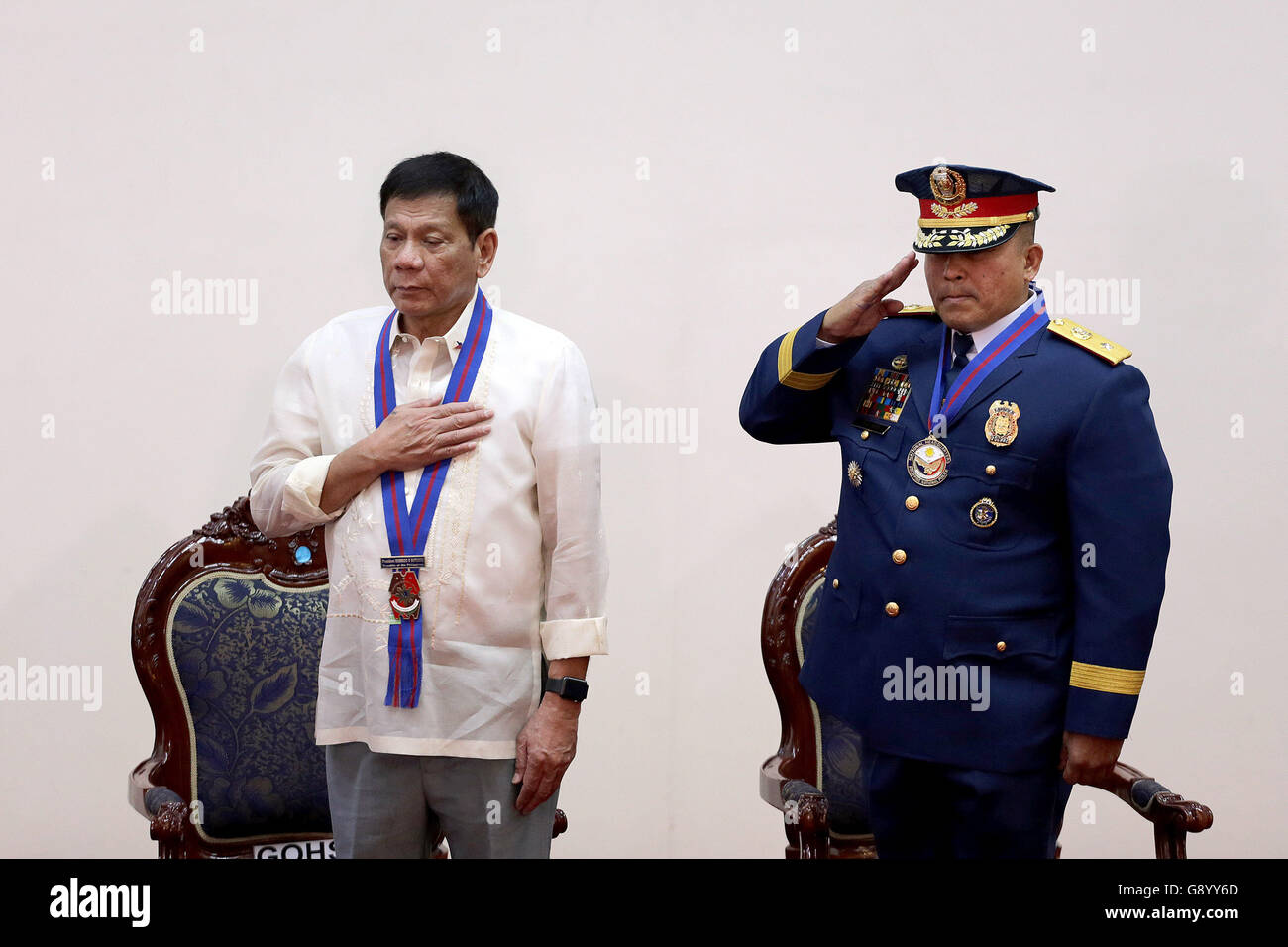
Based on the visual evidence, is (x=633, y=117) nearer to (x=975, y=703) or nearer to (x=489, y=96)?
(x=489, y=96)

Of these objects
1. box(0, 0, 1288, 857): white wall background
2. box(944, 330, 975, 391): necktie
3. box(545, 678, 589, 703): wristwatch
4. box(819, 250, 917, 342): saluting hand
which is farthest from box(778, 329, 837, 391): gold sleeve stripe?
box(0, 0, 1288, 857): white wall background

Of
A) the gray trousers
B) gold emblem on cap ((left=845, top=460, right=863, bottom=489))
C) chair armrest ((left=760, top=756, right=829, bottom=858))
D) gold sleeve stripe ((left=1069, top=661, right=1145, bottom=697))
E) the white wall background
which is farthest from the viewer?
the white wall background

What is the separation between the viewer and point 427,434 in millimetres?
2002

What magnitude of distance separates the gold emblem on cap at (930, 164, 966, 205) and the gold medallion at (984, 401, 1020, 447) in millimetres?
327

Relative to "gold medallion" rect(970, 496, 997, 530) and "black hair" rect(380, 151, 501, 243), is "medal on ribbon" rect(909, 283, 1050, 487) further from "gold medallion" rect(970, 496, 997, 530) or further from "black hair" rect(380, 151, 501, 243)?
"black hair" rect(380, 151, 501, 243)

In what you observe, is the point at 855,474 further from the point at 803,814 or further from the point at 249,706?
the point at 249,706

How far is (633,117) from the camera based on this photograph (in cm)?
337

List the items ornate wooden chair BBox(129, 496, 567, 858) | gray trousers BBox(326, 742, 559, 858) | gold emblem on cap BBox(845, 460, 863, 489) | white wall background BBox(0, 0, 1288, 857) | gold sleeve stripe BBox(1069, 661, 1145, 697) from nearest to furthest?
1. gold sleeve stripe BBox(1069, 661, 1145, 697)
2. gray trousers BBox(326, 742, 559, 858)
3. gold emblem on cap BBox(845, 460, 863, 489)
4. ornate wooden chair BBox(129, 496, 567, 858)
5. white wall background BBox(0, 0, 1288, 857)

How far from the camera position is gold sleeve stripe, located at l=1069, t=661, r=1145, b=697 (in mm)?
1905

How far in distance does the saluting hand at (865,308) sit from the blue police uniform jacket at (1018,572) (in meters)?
0.13

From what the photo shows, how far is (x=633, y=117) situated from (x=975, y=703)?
1965 mm

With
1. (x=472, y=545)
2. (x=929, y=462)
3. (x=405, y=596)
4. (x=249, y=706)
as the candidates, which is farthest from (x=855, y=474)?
(x=249, y=706)

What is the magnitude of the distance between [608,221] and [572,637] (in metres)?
1.64

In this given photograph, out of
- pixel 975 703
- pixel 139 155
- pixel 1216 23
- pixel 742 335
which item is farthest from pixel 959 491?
A: pixel 139 155
